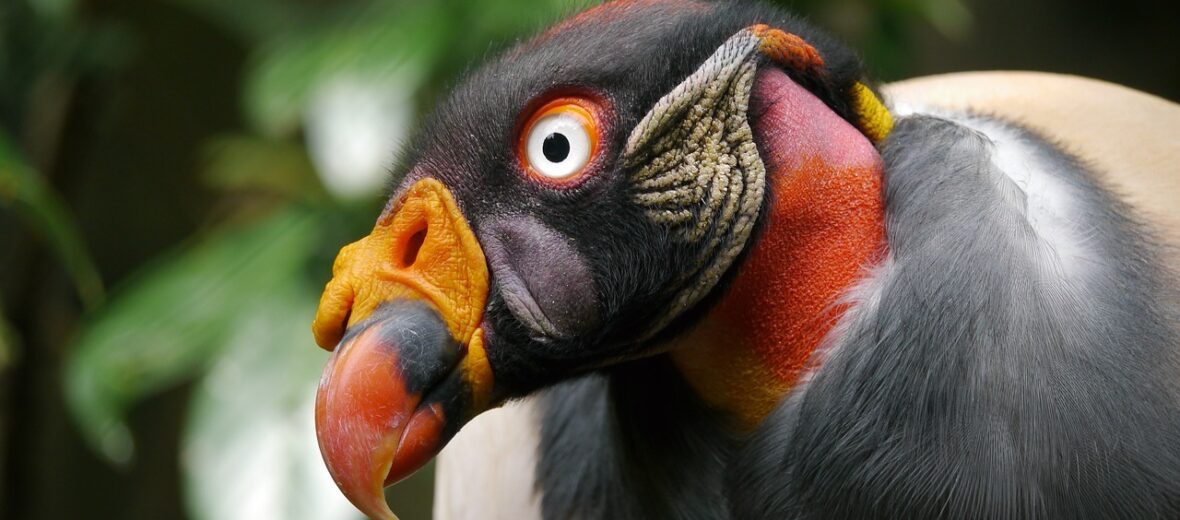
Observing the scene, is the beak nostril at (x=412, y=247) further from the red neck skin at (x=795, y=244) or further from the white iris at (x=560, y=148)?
the red neck skin at (x=795, y=244)

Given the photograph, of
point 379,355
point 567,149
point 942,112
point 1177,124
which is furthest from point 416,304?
point 1177,124

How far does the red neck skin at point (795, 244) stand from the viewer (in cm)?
108

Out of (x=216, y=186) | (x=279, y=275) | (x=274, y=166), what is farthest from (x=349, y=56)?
(x=216, y=186)

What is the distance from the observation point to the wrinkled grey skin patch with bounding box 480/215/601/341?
39.7 inches

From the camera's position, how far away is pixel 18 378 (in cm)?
319

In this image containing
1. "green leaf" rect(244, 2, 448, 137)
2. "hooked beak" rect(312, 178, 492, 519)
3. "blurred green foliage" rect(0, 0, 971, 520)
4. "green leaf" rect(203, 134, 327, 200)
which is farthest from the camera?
"green leaf" rect(203, 134, 327, 200)

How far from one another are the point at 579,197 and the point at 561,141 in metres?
0.05

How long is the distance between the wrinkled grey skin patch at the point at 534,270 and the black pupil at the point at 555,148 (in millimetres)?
54

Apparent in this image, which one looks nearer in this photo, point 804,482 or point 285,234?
point 804,482

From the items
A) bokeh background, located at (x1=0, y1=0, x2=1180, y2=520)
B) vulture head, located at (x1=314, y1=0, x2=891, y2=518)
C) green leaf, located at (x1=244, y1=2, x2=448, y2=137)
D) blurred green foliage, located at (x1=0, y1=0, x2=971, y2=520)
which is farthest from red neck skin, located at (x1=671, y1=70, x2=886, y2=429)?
green leaf, located at (x1=244, y1=2, x2=448, y2=137)

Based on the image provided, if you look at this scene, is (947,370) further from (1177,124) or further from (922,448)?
(1177,124)

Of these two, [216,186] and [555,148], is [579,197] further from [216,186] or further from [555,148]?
[216,186]

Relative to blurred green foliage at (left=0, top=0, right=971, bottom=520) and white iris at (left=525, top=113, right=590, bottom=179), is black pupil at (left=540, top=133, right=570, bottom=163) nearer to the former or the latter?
white iris at (left=525, top=113, right=590, bottom=179)

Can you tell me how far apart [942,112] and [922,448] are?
45cm
